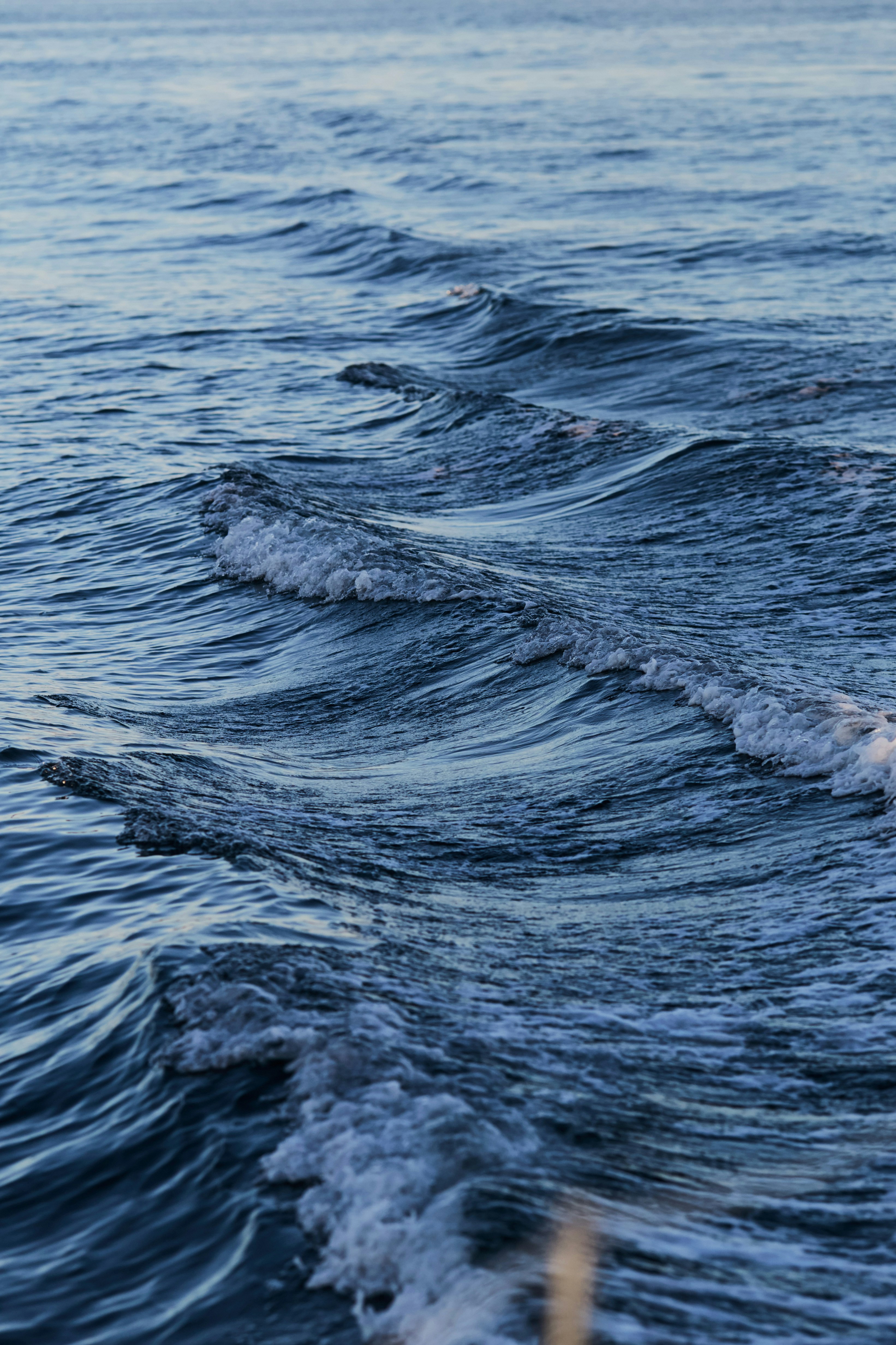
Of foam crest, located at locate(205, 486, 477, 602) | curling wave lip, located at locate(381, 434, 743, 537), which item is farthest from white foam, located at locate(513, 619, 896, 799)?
curling wave lip, located at locate(381, 434, 743, 537)

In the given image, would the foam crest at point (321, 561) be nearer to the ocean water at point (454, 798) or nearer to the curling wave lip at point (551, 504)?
the ocean water at point (454, 798)

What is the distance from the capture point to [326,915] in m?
7.29

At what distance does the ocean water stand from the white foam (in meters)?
0.05

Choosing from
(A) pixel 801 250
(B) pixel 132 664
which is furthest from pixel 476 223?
(B) pixel 132 664

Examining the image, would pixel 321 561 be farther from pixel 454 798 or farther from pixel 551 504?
pixel 454 798

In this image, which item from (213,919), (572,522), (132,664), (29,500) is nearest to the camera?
(213,919)

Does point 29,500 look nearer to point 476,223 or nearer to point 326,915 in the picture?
point 326,915

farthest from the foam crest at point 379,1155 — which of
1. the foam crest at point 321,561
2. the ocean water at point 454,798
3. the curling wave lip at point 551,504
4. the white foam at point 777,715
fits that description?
the curling wave lip at point 551,504

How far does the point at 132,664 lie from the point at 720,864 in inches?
255

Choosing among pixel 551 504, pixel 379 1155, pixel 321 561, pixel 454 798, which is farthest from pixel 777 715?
pixel 551 504

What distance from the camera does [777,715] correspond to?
9719mm

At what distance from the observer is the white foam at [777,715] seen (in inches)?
348

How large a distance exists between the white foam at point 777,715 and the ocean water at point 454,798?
0.15 feet

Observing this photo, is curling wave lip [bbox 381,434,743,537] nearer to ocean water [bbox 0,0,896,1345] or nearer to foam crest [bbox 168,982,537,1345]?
ocean water [bbox 0,0,896,1345]
